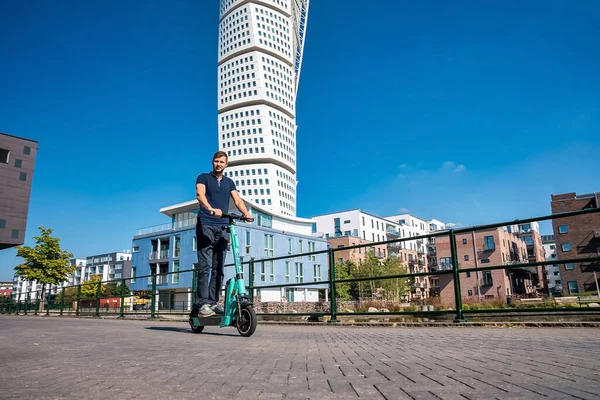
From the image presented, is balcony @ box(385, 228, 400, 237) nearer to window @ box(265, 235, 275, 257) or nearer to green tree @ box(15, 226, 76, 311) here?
window @ box(265, 235, 275, 257)

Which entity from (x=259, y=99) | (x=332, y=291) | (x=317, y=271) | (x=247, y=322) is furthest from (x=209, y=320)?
(x=259, y=99)

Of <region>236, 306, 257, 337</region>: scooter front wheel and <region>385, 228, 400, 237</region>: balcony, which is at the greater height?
<region>385, 228, 400, 237</region>: balcony

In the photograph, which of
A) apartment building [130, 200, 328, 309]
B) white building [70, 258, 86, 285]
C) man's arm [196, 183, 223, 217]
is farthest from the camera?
white building [70, 258, 86, 285]

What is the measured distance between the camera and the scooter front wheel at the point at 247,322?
4727 millimetres

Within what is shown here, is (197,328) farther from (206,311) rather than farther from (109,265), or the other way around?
(109,265)

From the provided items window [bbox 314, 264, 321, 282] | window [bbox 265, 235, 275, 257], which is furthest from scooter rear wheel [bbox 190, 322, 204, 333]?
window [bbox 314, 264, 321, 282]

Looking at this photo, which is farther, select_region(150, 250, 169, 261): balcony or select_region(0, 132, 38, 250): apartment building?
select_region(0, 132, 38, 250): apartment building

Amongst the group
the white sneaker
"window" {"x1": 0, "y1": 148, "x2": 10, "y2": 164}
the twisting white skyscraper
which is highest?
the twisting white skyscraper

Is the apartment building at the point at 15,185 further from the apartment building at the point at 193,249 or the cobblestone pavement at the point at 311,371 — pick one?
the cobblestone pavement at the point at 311,371

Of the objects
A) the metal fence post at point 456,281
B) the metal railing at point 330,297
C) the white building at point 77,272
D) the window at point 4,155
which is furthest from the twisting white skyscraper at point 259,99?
the metal fence post at point 456,281

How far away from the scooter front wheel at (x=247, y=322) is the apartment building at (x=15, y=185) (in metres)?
50.4

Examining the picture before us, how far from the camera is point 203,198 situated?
17.1 ft

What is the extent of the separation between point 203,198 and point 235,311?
57.4 inches

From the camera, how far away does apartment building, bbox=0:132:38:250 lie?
45125 millimetres
